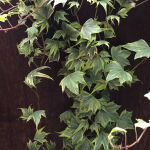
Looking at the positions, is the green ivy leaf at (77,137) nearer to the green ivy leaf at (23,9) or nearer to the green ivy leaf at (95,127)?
the green ivy leaf at (95,127)

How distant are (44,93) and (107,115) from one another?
1.44ft

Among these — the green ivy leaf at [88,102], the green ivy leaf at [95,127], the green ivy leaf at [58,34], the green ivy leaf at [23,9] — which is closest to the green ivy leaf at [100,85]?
the green ivy leaf at [88,102]

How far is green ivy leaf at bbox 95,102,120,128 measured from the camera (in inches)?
41.1

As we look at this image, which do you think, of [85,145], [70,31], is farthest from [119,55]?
[85,145]

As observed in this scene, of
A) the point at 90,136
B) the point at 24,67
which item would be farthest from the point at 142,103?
the point at 24,67

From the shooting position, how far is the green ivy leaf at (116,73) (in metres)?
0.92

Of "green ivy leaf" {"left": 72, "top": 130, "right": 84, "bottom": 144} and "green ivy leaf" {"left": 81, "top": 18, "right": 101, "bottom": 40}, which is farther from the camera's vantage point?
"green ivy leaf" {"left": 72, "top": 130, "right": 84, "bottom": 144}

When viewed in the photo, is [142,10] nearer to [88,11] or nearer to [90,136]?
[88,11]

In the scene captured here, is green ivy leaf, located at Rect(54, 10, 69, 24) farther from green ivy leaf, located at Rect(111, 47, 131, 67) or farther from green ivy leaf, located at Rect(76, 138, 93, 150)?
green ivy leaf, located at Rect(76, 138, 93, 150)

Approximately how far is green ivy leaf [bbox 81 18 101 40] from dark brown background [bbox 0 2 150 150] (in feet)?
0.62

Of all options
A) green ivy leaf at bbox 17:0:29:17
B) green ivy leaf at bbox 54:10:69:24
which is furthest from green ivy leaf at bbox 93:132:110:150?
green ivy leaf at bbox 17:0:29:17

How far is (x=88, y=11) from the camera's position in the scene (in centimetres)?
114

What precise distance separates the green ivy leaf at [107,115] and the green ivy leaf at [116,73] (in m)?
0.19

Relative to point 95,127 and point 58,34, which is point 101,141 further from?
point 58,34
